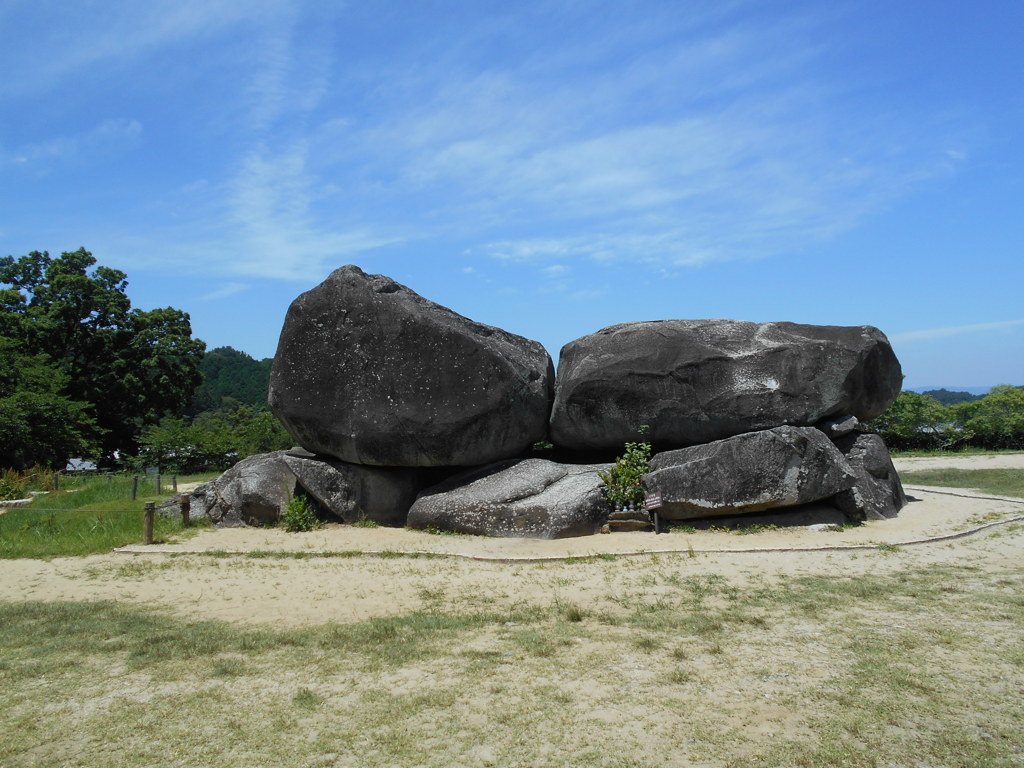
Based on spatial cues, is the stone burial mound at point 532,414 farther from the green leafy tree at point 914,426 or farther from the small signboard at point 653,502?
the green leafy tree at point 914,426

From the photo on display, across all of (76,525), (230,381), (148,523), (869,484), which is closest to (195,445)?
(76,525)

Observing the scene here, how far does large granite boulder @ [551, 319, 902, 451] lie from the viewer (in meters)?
13.5

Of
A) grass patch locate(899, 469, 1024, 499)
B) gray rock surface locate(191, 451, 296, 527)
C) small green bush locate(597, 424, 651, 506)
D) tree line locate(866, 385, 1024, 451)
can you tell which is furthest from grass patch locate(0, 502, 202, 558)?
tree line locate(866, 385, 1024, 451)

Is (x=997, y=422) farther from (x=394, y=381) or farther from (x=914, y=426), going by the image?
A: (x=394, y=381)

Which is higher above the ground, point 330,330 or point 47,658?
point 330,330

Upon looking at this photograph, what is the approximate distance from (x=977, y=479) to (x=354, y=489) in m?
15.6

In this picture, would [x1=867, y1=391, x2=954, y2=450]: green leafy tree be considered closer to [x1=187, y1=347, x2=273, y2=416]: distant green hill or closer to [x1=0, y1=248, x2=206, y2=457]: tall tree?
[x1=0, y1=248, x2=206, y2=457]: tall tree

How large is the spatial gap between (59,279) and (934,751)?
36.2 meters

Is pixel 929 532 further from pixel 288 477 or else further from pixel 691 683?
pixel 288 477

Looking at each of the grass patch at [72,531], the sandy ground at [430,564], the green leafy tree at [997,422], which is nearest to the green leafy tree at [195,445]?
the grass patch at [72,531]

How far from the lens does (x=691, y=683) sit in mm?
5457

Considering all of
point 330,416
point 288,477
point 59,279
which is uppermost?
point 59,279

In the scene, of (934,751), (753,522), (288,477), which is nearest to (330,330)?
(288,477)

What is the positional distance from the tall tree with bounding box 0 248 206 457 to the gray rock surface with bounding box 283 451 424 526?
70.9 feet
